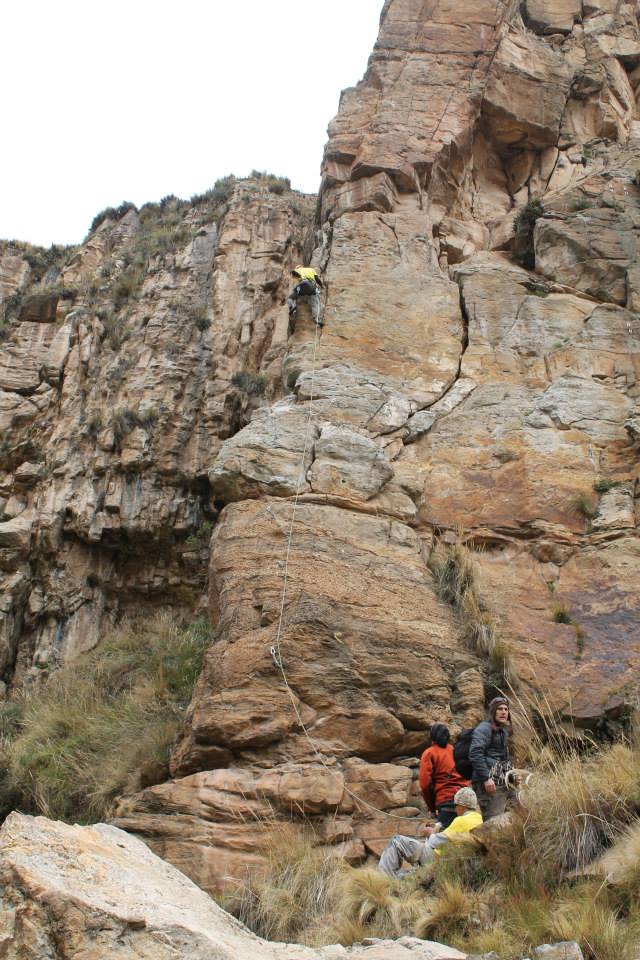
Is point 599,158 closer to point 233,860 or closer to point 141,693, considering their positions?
point 141,693

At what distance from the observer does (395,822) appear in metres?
7.47

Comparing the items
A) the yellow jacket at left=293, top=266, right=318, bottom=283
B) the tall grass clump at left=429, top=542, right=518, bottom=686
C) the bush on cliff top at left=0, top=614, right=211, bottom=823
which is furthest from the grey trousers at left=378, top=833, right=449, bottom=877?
the yellow jacket at left=293, top=266, right=318, bottom=283

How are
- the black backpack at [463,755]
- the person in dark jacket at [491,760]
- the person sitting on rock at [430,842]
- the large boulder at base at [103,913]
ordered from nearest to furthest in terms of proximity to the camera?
the large boulder at base at [103,913] < the person sitting on rock at [430,842] < the person in dark jacket at [491,760] < the black backpack at [463,755]

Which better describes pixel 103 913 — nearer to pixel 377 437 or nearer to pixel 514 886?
pixel 514 886

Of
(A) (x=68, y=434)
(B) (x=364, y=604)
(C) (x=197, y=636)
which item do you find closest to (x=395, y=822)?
(B) (x=364, y=604)

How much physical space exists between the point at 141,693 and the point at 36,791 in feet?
5.21

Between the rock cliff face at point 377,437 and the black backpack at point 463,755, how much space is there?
603 millimetres

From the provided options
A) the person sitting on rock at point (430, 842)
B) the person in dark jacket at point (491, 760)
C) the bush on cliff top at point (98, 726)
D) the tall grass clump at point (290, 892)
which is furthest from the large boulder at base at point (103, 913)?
the bush on cliff top at point (98, 726)

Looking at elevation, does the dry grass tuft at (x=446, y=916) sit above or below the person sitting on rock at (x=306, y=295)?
below

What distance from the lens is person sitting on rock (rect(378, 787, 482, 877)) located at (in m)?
6.59

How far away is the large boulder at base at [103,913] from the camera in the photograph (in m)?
4.22

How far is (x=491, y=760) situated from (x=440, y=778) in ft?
1.48

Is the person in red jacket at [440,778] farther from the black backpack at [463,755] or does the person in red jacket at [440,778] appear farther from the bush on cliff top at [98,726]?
the bush on cliff top at [98,726]

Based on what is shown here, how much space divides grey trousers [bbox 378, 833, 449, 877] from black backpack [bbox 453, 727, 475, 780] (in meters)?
0.76
